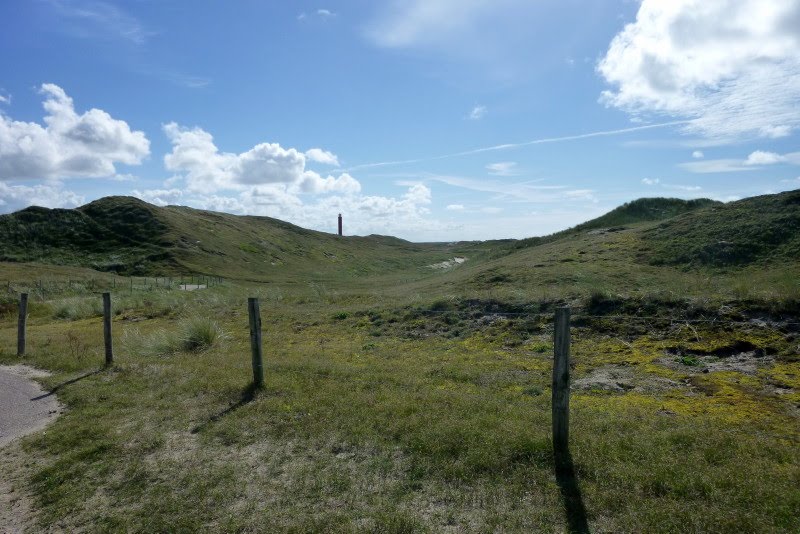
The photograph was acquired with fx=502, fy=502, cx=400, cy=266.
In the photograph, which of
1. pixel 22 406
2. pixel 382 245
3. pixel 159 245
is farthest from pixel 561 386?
pixel 382 245

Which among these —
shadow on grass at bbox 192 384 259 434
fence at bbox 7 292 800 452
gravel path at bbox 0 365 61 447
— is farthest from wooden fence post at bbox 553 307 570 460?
gravel path at bbox 0 365 61 447

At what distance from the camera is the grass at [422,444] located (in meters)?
4.75

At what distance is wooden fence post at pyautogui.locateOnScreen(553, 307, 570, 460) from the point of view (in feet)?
19.1

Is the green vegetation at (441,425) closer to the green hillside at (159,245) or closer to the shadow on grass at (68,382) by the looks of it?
the shadow on grass at (68,382)

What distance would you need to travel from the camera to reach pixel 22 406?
9148 mm

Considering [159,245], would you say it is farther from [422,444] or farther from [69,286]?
[422,444]

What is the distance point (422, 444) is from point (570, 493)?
188cm

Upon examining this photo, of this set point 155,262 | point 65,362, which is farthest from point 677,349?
point 155,262

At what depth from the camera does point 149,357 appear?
13.0 metres

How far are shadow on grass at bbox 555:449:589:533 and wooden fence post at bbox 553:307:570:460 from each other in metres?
0.19

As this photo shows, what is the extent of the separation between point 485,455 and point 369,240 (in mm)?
132438

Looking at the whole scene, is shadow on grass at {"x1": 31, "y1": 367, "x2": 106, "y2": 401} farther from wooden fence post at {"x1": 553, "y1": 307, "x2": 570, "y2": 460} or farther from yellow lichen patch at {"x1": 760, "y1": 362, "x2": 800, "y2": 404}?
yellow lichen patch at {"x1": 760, "y1": 362, "x2": 800, "y2": 404}

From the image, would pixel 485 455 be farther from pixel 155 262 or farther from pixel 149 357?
pixel 155 262

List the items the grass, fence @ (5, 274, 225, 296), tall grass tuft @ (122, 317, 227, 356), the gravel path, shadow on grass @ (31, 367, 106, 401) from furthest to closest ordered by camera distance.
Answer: fence @ (5, 274, 225, 296) < tall grass tuft @ (122, 317, 227, 356) < shadow on grass @ (31, 367, 106, 401) < the gravel path < the grass
